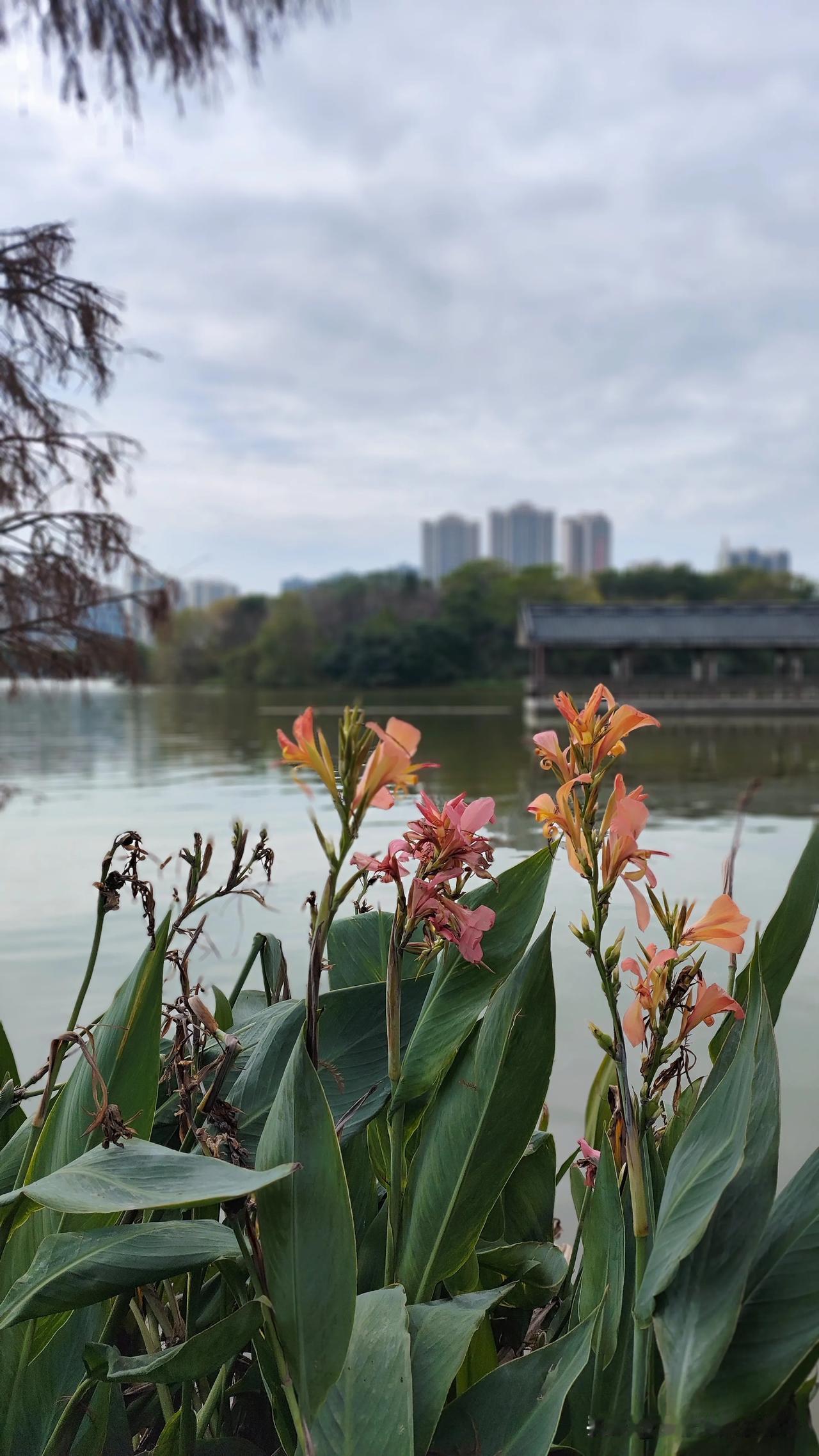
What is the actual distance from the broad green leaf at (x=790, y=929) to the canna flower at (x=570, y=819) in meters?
0.13

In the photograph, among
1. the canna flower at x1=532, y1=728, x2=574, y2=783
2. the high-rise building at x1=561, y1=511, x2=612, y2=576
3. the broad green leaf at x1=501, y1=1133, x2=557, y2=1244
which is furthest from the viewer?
the high-rise building at x1=561, y1=511, x2=612, y2=576

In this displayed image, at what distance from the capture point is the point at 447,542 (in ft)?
339

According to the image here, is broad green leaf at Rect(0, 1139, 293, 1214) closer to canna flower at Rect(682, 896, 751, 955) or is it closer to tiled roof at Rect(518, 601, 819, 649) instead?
canna flower at Rect(682, 896, 751, 955)

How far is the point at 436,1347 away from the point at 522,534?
336 ft

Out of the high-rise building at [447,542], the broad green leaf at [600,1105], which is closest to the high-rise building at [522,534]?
the high-rise building at [447,542]

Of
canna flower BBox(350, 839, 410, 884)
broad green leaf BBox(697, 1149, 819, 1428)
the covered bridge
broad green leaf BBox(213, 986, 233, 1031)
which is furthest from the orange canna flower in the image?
the covered bridge

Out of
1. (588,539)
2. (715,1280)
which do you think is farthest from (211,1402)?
(588,539)

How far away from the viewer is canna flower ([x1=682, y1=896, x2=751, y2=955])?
0.50 metres

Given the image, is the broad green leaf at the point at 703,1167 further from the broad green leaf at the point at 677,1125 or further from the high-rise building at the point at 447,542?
the high-rise building at the point at 447,542

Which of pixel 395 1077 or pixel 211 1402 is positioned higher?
pixel 395 1077

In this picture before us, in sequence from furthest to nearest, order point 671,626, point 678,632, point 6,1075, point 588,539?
point 588,539, point 671,626, point 678,632, point 6,1075

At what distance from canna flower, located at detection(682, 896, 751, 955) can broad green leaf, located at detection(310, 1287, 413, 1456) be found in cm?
23

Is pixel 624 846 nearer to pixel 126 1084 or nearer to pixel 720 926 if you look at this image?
pixel 720 926

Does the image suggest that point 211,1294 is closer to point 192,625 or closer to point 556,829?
point 556,829
